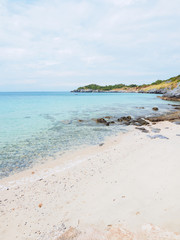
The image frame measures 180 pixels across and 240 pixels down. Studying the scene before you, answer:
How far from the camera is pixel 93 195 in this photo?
6.48 m

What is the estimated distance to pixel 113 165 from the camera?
9383mm

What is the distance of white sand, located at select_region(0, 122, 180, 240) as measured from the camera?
16.2 feet

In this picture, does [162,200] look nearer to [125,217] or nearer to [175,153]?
[125,217]

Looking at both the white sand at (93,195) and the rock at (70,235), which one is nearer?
the rock at (70,235)

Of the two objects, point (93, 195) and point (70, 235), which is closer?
point (70, 235)

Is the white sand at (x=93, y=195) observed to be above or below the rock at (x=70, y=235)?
below

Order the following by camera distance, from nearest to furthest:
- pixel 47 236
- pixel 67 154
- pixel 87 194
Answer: pixel 47 236
pixel 87 194
pixel 67 154

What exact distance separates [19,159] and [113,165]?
7186 millimetres

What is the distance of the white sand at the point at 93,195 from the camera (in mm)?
4938

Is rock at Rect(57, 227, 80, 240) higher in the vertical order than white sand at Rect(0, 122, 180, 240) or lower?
higher

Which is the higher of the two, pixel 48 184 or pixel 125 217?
pixel 125 217

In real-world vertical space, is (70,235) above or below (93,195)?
above

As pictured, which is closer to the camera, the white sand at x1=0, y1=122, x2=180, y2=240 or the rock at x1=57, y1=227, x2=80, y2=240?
the rock at x1=57, y1=227, x2=80, y2=240

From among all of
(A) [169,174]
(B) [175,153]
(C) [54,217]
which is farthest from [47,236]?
(B) [175,153]
